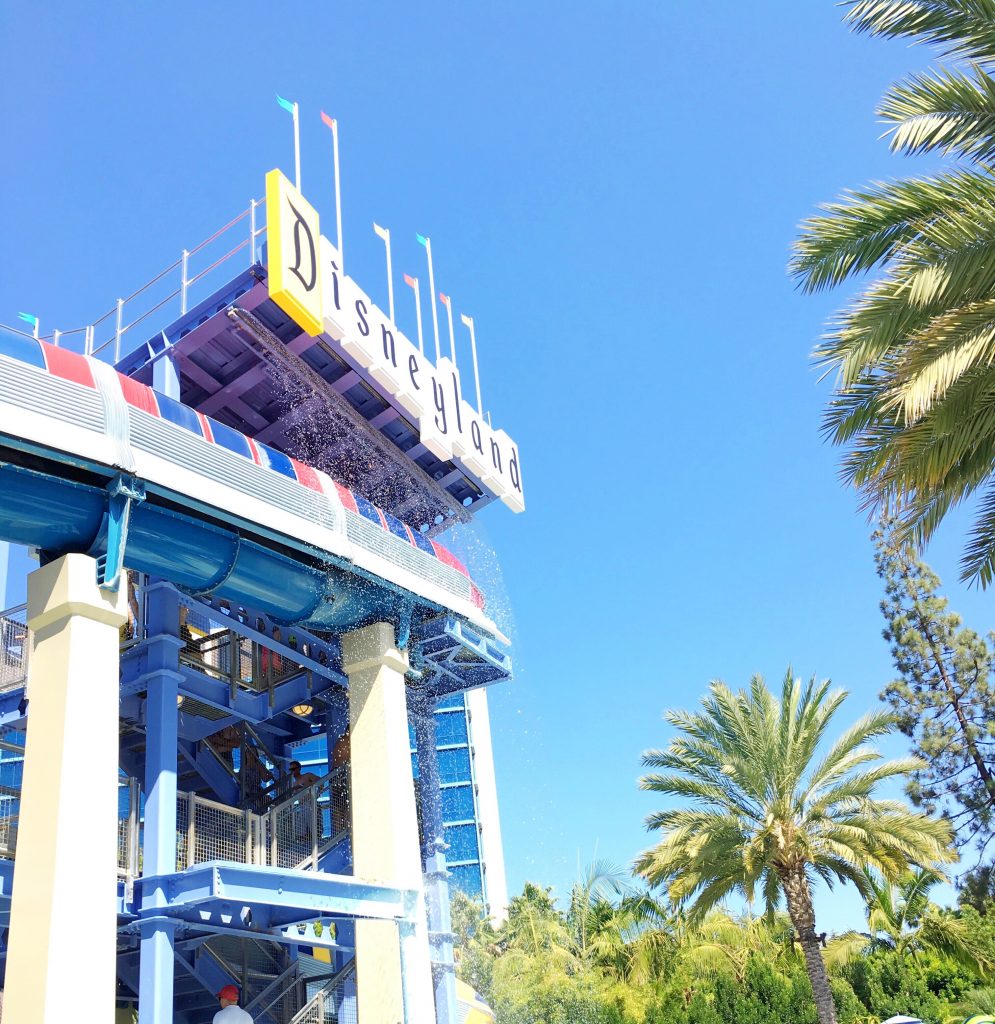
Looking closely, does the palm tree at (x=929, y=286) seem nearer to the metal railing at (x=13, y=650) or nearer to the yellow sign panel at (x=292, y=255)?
the yellow sign panel at (x=292, y=255)

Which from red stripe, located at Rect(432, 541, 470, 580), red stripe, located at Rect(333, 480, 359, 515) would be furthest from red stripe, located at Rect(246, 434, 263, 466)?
red stripe, located at Rect(432, 541, 470, 580)

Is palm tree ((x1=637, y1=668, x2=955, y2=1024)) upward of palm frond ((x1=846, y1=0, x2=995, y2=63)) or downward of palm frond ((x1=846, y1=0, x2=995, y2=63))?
downward

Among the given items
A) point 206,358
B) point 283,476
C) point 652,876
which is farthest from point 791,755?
point 206,358

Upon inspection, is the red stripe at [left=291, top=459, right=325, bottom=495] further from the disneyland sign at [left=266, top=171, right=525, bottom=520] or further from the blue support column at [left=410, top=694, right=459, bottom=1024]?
the blue support column at [left=410, top=694, right=459, bottom=1024]

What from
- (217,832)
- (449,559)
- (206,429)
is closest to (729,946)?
(449,559)

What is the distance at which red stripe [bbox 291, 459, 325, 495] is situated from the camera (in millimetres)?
17859

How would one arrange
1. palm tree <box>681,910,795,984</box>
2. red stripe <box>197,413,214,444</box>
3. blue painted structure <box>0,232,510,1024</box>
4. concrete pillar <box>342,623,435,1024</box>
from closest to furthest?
blue painted structure <box>0,232,510,1024</box> → red stripe <box>197,413,214,444</box> → concrete pillar <box>342,623,435,1024</box> → palm tree <box>681,910,795,984</box>

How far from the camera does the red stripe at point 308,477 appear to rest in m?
17.9

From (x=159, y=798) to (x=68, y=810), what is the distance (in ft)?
12.5

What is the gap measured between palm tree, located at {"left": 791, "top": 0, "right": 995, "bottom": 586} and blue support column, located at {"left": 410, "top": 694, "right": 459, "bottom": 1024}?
14.4 metres

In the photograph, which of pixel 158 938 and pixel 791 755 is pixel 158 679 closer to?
pixel 158 938

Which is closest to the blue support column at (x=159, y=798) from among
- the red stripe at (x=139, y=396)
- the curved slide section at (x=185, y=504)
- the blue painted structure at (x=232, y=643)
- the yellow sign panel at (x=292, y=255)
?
the blue painted structure at (x=232, y=643)

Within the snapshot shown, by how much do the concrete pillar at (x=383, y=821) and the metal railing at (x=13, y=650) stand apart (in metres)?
5.56

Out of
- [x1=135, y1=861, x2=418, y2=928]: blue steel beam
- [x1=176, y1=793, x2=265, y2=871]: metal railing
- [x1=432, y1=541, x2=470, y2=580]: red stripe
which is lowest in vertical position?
[x1=135, y1=861, x2=418, y2=928]: blue steel beam
